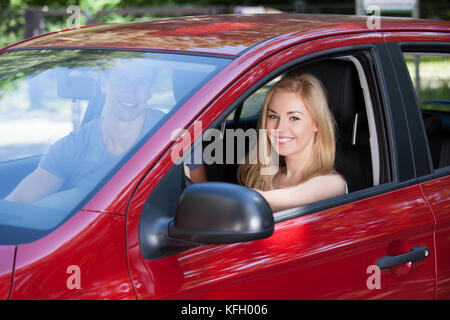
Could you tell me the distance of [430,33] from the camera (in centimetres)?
268

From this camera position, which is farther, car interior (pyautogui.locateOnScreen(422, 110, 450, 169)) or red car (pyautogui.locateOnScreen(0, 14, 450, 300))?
car interior (pyautogui.locateOnScreen(422, 110, 450, 169))

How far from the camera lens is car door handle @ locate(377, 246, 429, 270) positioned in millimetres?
2180

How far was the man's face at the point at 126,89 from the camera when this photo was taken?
85.2 inches

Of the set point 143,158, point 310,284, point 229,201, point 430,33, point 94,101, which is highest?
point 430,33

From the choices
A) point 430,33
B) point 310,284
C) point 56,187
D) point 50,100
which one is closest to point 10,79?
point 50,100

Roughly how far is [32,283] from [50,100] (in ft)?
3.81

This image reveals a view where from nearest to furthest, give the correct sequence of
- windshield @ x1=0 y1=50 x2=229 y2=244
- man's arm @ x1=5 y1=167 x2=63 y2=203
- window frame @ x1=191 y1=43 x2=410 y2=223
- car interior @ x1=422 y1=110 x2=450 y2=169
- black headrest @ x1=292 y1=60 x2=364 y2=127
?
windshield @ x1=0 y1=50 x2=229 y2=244 < man's arm @ x1=5 y1=167 x2=63 y2=203 < window frame @ x1=191 y1=43 x2=410 y2=223 < black headrest @ x1=292 y1=60 x2=364 y2=127 < car interior @ x1=422 y1=110 x2=450 y2=169

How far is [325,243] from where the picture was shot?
2074mm

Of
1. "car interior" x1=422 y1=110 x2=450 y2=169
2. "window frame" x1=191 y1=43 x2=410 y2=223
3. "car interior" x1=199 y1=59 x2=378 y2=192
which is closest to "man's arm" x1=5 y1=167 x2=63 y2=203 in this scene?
"window frame" x1=191 y1=43 x2=410 y2=223

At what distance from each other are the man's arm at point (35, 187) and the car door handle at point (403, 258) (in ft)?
3.37

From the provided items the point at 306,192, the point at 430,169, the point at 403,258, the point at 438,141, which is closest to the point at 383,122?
the point at 430,169

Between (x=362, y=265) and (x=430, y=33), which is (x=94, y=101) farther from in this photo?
(x=430, y=33)

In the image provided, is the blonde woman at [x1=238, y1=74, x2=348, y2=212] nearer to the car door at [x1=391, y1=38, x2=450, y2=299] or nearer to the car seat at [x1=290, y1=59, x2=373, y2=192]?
the car seat at [x1=290, y1=59, x2=373, y2=192]

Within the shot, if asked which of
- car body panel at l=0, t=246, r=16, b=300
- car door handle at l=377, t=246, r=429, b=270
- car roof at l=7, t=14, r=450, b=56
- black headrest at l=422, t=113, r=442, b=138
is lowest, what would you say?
car door handle at l=377, t=246, r=429, b=270
